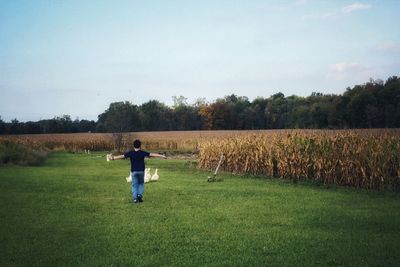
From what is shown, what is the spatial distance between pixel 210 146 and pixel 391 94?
126 ft

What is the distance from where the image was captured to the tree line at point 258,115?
56.2 metres

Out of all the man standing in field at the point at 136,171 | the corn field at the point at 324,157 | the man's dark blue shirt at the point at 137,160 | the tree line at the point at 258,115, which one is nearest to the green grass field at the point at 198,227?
the man standing in field at the point at 136,171

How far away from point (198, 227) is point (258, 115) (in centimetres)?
9723

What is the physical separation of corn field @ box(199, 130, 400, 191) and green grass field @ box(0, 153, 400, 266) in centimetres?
175

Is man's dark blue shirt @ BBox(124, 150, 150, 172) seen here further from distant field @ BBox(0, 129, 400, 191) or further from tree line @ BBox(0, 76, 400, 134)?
tree line @ BBox(0, 76, 400, 134)

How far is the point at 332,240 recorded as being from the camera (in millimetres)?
9812

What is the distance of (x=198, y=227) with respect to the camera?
1117 centimetres

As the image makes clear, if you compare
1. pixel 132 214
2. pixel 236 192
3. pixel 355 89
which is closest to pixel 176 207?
pixel 132 214

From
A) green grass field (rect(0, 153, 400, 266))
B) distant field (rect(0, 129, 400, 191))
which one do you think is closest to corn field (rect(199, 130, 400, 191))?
distant field (rect(0, 129, 400, 191))

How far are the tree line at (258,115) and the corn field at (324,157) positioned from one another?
2910 cm

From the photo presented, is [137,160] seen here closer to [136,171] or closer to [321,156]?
[136,171]

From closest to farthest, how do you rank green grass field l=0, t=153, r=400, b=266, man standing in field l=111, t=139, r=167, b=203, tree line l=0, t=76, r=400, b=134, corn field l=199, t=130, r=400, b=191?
green grass field l=0, t=153, r=400, b=266 < man standing in field l=111, t=139, r=167, b=203 < corn field l=199, t=130, r=400, b=191 < tree line l=0, t=76, r=400, b=134

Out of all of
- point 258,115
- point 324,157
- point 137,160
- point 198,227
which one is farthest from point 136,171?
point 258,115

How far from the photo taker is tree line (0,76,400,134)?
184ft
